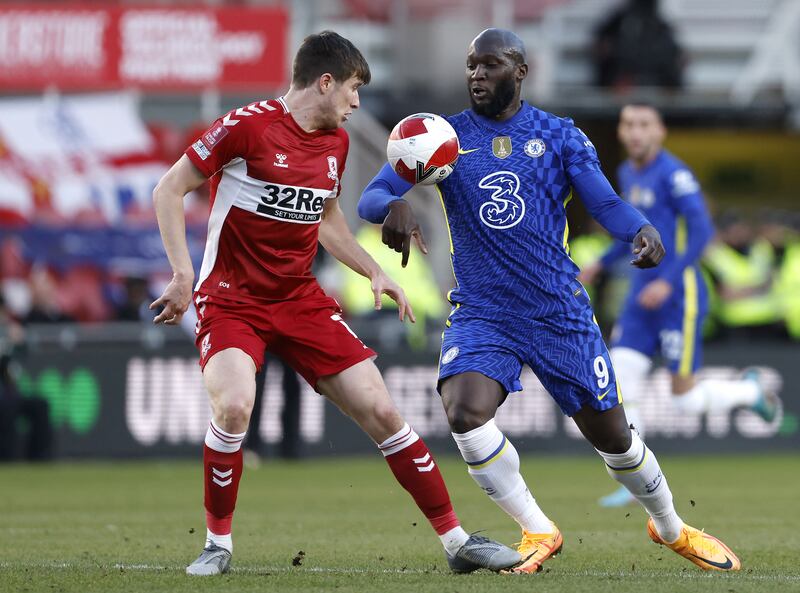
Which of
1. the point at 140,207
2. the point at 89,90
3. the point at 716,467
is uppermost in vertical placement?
the point at 89,90

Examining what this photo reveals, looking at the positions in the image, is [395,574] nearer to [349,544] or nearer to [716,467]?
[349,544]

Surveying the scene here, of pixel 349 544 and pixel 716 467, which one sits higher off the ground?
pixel 349 544

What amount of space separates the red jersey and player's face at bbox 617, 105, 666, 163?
4296 mm

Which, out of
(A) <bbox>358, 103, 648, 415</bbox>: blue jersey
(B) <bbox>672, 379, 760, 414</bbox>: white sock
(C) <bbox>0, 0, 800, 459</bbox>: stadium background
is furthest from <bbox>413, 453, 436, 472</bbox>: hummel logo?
(C) <bbox>0, 0, 800, 459</bbox>: stadium background

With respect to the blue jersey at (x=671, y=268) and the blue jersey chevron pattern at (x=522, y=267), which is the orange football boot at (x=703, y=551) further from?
the blue jersey at (x=671, y=268)

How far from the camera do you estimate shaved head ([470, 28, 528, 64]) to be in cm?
676

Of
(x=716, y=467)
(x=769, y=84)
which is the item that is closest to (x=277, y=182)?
(x=716, y=467)

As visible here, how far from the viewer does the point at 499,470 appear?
267 inches

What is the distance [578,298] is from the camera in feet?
22.6

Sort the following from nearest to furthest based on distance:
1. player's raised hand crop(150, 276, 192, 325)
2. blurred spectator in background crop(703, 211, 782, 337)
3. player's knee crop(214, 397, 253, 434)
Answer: player's raised hand crop(150, 276, 192, 325), player's knee crop(214, 397, 253, 434), blurred spectator in background crop(703, 211, 782, 337)

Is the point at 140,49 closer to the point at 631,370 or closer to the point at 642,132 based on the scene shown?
the point at 642,132

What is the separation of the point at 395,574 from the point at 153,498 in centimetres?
513

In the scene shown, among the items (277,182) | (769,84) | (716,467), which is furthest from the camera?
(769,84)

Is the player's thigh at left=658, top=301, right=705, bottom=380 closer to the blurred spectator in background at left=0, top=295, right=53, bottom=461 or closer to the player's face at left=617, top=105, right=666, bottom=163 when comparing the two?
the player's face at left=617, top=105, right=666, bottom=163
